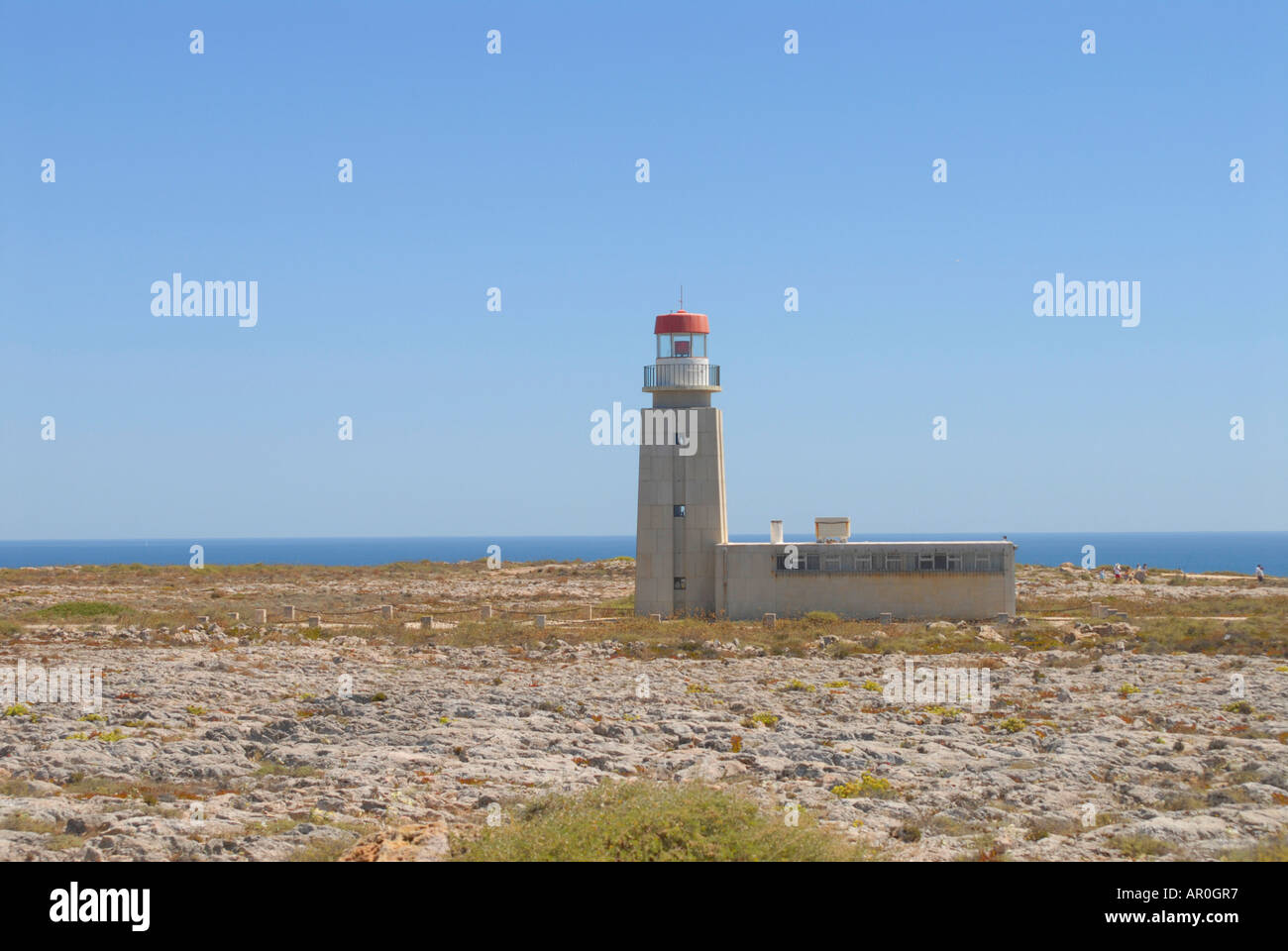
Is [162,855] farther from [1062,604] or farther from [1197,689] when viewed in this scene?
[1062,604]

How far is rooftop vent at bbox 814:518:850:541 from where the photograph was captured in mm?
39969

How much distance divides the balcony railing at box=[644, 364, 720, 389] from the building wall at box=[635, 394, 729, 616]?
0.80 metres

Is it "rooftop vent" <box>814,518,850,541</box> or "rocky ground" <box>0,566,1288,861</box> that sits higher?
"rooftop vent" <box>814,518,850,541</box>

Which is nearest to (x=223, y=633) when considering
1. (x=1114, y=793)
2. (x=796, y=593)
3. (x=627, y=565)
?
(x=796, y=593)

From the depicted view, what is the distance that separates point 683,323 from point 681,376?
1801mm

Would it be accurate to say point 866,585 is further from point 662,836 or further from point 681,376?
point 662,836

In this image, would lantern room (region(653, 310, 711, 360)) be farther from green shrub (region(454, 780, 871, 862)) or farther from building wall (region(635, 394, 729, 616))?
green shrub (region(454, 780, 871, 862))

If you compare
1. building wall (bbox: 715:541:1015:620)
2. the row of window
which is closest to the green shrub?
building wall (bbox: 715:541:1015:620)

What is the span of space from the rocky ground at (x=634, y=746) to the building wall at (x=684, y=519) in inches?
266

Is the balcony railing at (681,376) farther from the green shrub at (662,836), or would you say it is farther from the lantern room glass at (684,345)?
the green shrub at (662,836)

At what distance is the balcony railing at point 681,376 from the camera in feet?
129
